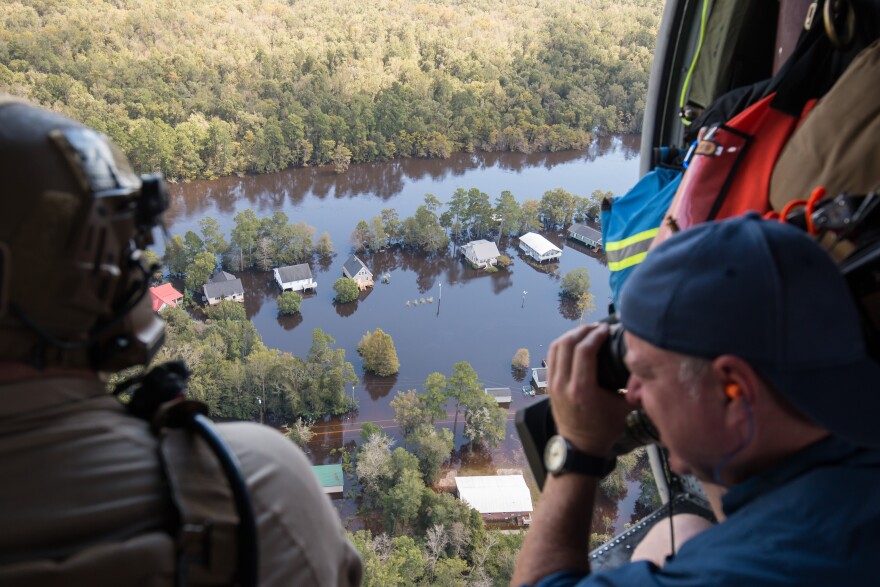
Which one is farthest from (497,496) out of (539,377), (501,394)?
(539,377)

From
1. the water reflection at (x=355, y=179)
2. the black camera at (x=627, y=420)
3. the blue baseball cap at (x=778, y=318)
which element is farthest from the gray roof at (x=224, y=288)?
the blue baseball cap at (x=778, y=318)

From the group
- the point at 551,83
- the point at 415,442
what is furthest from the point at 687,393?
the point at 551,83

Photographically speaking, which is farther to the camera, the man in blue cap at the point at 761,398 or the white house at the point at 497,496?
the white house at the point at 497,496

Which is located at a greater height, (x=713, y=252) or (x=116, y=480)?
(x=713, y=252)

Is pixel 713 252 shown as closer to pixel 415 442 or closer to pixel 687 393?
pixel 687 393

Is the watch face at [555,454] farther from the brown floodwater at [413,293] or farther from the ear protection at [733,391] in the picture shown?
the brown floodwater at [413,293]

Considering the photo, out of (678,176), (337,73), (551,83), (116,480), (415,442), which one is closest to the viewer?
(116,480)

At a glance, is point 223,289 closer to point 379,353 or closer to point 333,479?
point 379,353
